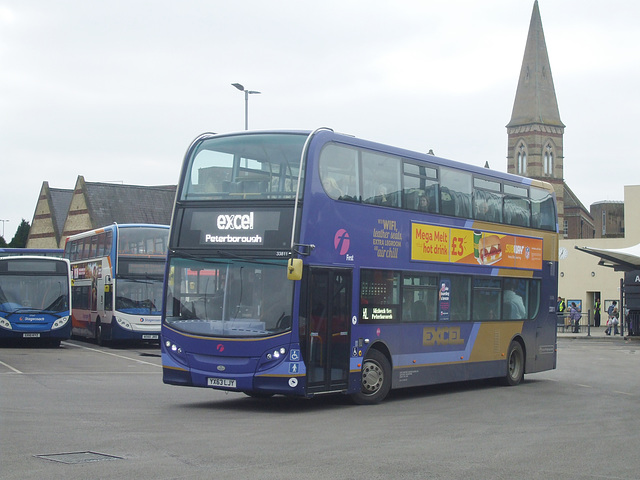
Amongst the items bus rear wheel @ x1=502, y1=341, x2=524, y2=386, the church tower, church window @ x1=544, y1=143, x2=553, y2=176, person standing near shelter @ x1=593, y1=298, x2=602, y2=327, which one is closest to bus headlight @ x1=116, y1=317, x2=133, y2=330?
bus rear wheel @ x1=502, y1=341, x2=524, y2=386

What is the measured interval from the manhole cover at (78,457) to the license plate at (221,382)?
435 cm

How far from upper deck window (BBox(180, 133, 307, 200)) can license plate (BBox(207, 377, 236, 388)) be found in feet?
8.67

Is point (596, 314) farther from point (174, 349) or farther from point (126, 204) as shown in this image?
point (174, 349)

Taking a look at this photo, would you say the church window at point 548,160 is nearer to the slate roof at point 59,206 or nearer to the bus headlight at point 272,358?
the slate roof at point 59,206

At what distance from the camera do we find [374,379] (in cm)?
1579

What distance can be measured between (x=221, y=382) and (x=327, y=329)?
1733 millimetres

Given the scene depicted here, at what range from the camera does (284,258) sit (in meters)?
14.1

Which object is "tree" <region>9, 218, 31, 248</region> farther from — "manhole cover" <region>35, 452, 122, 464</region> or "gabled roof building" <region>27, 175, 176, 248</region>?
"manhole cover" <region>35, 452, 122, 464</region>

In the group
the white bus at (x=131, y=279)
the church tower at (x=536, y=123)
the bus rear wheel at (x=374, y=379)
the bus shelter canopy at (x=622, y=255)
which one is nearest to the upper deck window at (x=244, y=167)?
the bus rear wheel at (x=374, y=379)

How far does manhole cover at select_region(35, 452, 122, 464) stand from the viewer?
9445 millimetres

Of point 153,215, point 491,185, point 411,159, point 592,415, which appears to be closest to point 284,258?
point 411,159

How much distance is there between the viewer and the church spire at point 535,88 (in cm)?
10250

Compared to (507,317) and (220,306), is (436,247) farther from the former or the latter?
(220,306)

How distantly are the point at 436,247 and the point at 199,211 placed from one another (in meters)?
4.52
